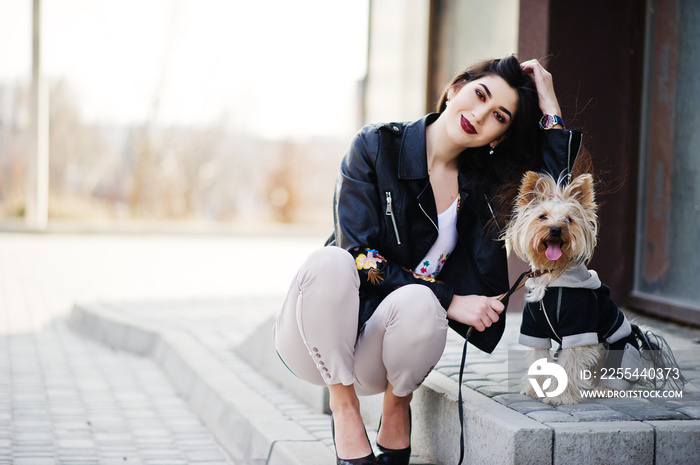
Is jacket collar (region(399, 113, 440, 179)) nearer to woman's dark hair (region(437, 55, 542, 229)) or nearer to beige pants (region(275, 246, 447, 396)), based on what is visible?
woman's dark hair (region(437, 55, 542, 229))

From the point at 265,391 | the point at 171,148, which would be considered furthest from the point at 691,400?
the point at 171,148

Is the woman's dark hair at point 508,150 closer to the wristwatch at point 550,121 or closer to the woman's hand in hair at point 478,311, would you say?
the wristwatch at point 550,121

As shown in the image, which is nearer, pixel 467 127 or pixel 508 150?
pixel 467 127

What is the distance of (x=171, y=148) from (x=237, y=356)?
18.1 m

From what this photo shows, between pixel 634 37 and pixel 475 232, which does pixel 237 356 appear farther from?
pixel 634 37

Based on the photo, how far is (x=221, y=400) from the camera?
13.8 ft

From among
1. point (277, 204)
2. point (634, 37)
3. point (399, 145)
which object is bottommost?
point (277, 204)

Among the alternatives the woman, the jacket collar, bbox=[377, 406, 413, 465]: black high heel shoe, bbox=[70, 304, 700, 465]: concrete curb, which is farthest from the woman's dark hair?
bbox=[377, 406, 413, 465]: black high heel shoe

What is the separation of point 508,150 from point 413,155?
393 millimetres

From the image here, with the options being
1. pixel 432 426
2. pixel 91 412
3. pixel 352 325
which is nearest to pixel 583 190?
pixel 352 325

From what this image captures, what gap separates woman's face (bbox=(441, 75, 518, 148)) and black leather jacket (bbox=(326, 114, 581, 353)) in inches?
6.6

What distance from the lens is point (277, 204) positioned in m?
24.1

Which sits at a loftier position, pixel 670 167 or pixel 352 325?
pixel 670 167

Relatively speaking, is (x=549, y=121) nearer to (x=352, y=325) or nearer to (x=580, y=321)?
(x=580, y=321)
